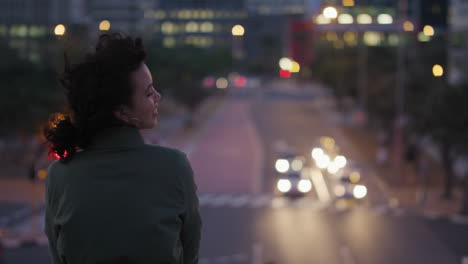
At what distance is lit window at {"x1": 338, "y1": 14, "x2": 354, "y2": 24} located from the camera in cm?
2497

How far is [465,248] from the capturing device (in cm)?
2789

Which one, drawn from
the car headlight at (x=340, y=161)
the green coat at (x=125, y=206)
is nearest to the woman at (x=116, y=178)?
the green coat at (x=125, y=206)

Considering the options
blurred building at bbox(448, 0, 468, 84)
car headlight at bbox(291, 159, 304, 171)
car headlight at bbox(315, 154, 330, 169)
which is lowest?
car headlight at bbox(315, 154, 330, 169)

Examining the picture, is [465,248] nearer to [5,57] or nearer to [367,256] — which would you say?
[367,256]

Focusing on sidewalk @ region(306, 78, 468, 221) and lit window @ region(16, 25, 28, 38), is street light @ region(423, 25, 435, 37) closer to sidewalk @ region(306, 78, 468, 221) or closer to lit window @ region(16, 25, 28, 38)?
sidewalk @ region(306, 78, 468, 221)

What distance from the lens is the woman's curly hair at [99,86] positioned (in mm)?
2859

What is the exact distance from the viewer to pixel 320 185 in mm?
42375

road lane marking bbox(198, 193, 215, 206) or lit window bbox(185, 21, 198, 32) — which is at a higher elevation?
road lane marking bbox(198, 193, 215, 206)

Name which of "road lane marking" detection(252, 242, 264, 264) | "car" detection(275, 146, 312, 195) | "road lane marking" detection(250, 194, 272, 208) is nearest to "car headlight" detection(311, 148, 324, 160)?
"car" detection(275, 146, 312, 195)

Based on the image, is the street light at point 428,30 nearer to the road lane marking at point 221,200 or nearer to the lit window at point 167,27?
the road lane marking at point 221,200

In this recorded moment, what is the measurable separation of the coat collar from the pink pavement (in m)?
37.4

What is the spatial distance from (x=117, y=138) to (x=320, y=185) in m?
39.9

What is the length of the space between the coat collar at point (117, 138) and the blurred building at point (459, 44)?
45257mm

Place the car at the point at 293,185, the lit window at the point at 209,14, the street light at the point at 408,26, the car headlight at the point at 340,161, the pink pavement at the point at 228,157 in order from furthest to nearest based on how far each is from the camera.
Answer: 1. the lit window at the point at 209,14
2. the car headlight at the point at 340,161
3. the pink pavement at the point at 228,157
4. the car at the point at 293,185
5. the street light at the point at 408,26
